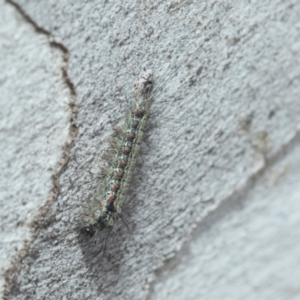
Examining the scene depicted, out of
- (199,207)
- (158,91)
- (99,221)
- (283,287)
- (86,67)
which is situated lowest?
(283,287)

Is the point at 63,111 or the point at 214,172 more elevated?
the point at 63,111

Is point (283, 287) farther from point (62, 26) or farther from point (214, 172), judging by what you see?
point (62, 26)

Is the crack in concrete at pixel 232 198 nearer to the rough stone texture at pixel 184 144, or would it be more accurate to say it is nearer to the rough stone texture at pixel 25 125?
the rough stone texture at pixel 184 144

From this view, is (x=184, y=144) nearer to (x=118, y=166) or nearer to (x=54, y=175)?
(x=118, y=166)

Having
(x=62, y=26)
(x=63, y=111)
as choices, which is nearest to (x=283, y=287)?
(x=63, y=111)

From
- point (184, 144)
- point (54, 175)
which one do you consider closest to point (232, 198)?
point (184, 144)

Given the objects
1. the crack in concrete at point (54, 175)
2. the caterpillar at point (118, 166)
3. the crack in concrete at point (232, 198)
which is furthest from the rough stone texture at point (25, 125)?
the crack in concrete at point (232, 198)
